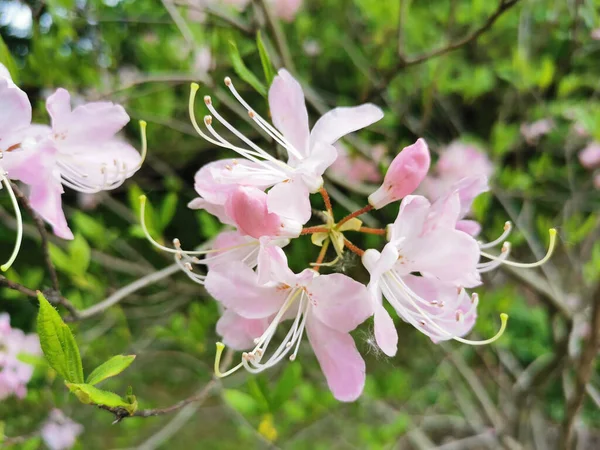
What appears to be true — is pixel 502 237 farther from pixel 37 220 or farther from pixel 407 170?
pixel 37 220

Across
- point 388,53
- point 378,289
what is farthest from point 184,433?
point 378,289

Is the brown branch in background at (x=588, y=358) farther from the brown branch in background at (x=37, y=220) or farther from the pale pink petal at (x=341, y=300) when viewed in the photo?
the brown branch in background at (x=37, y=220)

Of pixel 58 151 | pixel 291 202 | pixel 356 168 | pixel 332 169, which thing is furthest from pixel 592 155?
pixel 58 151

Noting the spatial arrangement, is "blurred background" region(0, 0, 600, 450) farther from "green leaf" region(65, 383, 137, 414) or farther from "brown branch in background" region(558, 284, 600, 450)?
"green leaf" region(65, 383, 137, 414)

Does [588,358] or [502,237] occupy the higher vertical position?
[502,237]

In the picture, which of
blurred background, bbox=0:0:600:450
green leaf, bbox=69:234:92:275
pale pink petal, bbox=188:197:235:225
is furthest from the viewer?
blurred background, bbox=0:0:600:450

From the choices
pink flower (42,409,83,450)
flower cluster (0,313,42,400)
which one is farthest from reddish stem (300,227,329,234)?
pink flower (42,409,83,450)
